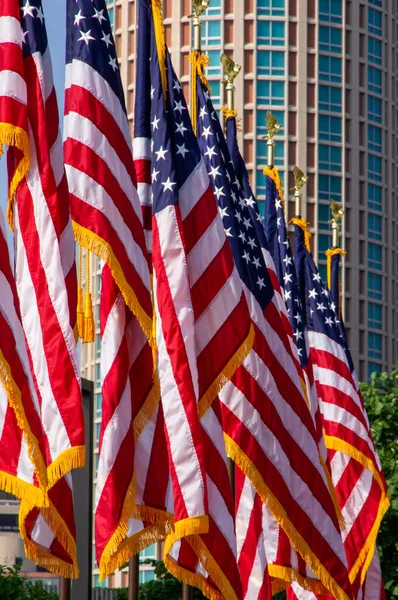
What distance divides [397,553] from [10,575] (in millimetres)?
8234

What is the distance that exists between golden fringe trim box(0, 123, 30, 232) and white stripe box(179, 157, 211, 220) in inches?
102

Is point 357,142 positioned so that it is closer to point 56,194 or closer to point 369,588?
point 369,588

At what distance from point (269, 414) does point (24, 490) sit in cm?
514

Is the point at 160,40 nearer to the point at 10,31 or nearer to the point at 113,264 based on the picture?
the point at 10,31

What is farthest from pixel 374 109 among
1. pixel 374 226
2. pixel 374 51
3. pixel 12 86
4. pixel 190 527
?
pixel 12 86

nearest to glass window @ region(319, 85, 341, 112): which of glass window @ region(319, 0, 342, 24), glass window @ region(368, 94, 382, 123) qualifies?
glass window @ region(368, 94, 382, 123)

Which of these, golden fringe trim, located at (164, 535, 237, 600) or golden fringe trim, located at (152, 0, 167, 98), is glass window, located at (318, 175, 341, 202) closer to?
golden fringe trim, located at (152, 0, 167, 98)

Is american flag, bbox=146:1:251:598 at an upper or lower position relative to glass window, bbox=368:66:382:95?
lower

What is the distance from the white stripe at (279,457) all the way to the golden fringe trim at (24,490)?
185 inches

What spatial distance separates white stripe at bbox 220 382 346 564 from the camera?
16.5 m

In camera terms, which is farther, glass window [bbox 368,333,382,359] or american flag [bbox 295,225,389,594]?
glass window [bbox 368,333,382,359]

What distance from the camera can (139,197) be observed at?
15.2m

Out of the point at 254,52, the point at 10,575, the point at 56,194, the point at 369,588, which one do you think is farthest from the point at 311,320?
the point at 254,52

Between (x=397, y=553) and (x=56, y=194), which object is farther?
(x=397, y=553)
